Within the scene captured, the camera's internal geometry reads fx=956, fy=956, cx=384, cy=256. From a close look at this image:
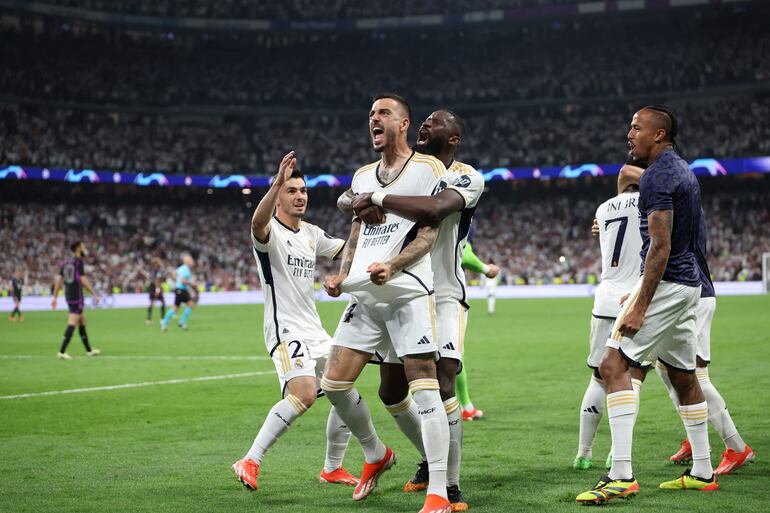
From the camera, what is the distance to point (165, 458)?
8508 mm

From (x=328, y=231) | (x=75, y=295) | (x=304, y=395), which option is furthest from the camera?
(x=328, y=231)

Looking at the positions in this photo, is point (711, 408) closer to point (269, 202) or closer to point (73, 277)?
point (269, 202)

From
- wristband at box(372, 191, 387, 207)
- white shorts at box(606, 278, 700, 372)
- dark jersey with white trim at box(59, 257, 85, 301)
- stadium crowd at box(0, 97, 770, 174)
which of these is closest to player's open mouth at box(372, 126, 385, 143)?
wristband at box(372, 191, 387, 207)

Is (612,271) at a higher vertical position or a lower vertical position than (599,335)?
higher

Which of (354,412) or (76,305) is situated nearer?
(354,412)

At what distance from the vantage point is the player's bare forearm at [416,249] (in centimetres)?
602

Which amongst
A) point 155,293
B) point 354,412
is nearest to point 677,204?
point 354,412

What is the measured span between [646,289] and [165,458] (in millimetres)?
4577

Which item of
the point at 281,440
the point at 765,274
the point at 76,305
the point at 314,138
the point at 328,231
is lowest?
the point at 281,440

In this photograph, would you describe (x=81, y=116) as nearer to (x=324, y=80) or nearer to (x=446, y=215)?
(x=324, y=80)

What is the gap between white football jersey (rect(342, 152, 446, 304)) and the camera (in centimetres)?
612

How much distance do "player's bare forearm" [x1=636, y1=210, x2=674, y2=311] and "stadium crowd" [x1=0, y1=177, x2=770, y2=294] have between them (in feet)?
147

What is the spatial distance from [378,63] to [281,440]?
6108 cm

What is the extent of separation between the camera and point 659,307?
252 inches
